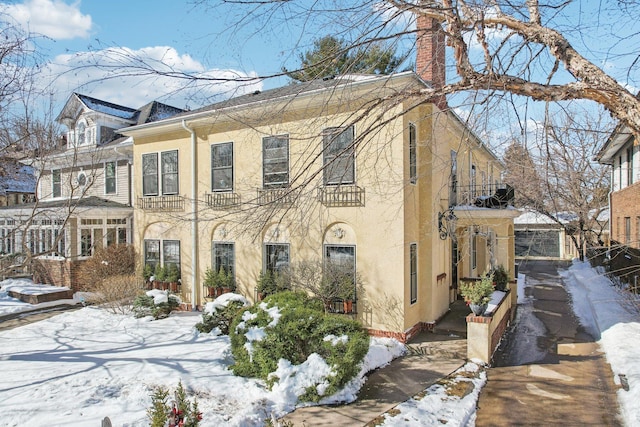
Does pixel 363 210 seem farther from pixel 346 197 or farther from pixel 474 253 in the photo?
pixel 474 253

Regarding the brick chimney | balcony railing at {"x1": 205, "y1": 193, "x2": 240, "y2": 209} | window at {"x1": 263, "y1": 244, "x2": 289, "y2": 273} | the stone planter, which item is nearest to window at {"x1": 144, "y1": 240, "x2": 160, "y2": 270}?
balcony railing at {"x1": 205, "y1": 193, "x2": 240, "y2": 209}

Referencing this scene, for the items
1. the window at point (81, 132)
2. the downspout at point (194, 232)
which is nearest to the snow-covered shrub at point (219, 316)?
the downspout at point (194, 232)

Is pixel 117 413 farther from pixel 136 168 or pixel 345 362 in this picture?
pixel 136 168

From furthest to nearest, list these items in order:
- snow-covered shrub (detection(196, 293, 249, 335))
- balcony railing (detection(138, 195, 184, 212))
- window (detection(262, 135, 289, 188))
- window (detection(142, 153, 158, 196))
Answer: window (detection(142, 153, 158, 196)), balcony railing (detection(138, 195, 184, 212)), window (detection(262, 135, 289, 188)), snow-covered shrub (detection(196, 293, 249, 335))

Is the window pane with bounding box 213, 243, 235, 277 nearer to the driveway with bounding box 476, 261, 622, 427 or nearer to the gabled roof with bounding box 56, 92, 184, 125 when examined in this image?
the driveway with bounding box 476, 261, 622, 427

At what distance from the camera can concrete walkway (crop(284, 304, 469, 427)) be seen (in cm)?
579

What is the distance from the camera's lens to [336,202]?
1018 cm

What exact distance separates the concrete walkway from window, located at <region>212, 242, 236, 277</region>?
235 inches

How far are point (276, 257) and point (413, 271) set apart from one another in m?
3.89

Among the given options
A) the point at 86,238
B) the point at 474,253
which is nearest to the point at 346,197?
the point at 474,253

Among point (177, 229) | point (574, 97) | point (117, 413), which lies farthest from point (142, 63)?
point (177, 229)

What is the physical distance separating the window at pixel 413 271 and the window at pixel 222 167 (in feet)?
18.9

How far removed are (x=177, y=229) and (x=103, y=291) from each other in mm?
2987

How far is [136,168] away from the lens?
1417cm
